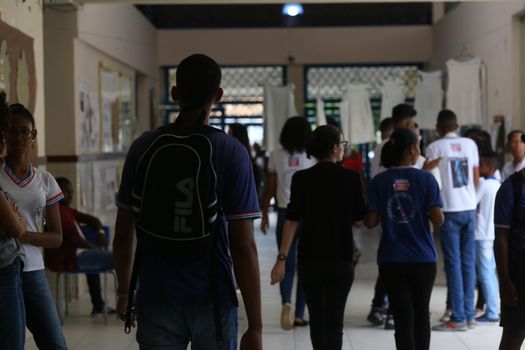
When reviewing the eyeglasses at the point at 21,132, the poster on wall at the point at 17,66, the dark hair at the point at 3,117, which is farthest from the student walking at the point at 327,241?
the poster on wall at the point at 17,66

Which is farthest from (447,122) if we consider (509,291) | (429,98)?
(429,98)

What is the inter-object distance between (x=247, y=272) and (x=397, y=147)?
7.62 ft

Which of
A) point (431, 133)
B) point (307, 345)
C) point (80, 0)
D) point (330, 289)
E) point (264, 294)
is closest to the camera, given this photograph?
point (330, 289)

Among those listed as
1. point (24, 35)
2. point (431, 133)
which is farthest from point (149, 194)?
point (431, 133)

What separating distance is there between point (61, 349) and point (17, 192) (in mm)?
730

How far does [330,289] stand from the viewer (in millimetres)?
4828

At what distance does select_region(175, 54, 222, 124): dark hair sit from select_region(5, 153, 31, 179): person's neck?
1.44 metres

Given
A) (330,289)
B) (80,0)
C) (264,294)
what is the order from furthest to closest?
(264,294)
(80,0)
(330,289)

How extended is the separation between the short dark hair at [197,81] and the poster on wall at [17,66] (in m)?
3.54

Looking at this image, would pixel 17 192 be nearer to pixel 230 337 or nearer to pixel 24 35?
pixel 230 337

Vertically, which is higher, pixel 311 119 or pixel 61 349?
pixel 311 119

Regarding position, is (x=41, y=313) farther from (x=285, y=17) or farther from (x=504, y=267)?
(x=285, y=17)

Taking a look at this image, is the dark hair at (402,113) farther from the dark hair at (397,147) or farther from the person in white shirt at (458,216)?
the dark hair at (397,147)

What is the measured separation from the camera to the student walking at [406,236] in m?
4.73
